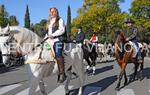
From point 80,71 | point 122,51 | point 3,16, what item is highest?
point 3,16

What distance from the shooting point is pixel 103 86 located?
13.4 metres

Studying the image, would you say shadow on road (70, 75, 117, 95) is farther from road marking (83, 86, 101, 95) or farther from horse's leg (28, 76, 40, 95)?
horse's leg (28, 76, 40, 95)

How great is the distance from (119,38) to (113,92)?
2.21 m

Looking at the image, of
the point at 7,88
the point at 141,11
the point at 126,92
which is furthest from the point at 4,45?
the point at 141,11

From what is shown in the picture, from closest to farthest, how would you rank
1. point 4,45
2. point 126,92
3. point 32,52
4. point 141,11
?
point 4,45 → point 32,52 → point 126,92 → point 141,11

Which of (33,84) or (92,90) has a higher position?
(33,84)

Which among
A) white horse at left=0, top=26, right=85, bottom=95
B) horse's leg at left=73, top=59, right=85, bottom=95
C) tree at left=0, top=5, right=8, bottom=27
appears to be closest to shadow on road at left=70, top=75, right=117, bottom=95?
horse's leg at left=73, top=59, right=85, bottom=95

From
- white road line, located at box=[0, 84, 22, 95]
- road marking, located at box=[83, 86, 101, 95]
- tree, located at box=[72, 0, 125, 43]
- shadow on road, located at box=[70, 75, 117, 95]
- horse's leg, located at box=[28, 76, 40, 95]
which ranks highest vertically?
tree, located at box=[72, 0, 125, 43]

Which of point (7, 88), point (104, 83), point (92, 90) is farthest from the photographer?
point (104, 83)

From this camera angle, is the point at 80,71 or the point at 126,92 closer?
the point at 80,71

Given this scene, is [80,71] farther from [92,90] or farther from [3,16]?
[3,16]

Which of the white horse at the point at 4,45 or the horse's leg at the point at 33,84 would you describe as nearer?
the white horse at the point at 4,45

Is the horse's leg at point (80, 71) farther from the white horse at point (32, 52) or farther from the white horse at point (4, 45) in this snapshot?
the white horse at point (4, 45)

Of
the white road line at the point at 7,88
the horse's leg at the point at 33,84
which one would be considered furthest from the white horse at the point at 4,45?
the white road line at the point at 7,88
